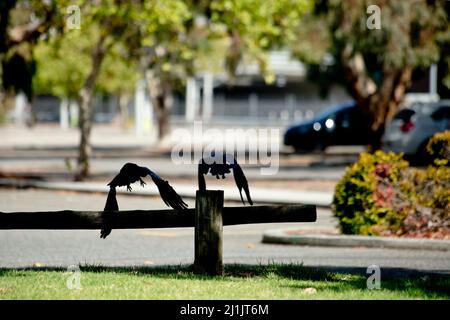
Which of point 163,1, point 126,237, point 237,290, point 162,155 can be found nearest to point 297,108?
point 162,155

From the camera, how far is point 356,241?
14867 mm

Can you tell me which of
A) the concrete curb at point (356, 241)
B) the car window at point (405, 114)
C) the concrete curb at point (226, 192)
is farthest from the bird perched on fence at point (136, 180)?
the car window at point (405, 114)

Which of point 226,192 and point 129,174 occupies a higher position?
point 129,174

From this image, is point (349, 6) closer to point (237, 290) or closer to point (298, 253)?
point (298, 253)

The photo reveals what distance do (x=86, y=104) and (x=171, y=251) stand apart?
41.8 feet

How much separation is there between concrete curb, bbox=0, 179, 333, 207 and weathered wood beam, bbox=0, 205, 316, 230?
10.3 m

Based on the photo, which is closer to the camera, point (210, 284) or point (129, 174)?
point (210, 284)

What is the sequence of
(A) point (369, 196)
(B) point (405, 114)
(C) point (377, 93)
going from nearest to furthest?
(A) point (369, 196) → (B) point (405, 114) → (C) point (377, 93)

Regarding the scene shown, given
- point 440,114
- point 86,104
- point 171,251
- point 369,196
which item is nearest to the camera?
point 171,251

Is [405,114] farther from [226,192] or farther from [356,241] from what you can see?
[356,241]

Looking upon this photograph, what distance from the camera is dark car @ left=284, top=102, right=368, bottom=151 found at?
42.1m

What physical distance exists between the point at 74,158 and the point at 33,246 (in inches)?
999

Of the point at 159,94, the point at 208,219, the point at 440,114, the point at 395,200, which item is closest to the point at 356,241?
the point at 395,200

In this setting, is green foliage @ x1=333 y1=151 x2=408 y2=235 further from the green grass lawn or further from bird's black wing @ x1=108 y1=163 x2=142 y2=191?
bird's black wing @ x1=108 y1=163 x2=142 y2=191
